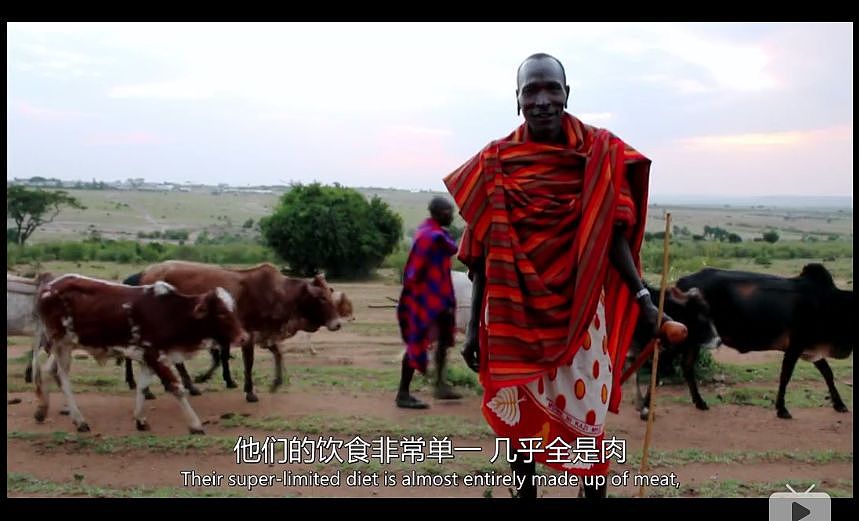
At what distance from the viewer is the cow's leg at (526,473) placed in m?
3.58

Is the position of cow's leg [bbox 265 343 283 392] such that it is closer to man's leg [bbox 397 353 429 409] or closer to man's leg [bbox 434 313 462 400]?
man's leg [bbox 397 353 429 409]

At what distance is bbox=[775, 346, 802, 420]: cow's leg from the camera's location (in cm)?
680

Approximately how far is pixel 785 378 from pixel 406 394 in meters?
3.41

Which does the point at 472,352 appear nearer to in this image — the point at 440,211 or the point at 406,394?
the point at 440,211

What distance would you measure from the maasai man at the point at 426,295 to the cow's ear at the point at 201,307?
5.73 ft

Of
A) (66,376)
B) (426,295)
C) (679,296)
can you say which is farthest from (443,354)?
(66,376)

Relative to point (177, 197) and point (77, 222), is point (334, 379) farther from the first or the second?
point (177, 197)

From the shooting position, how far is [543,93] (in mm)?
3289

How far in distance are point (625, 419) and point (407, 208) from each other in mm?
47053

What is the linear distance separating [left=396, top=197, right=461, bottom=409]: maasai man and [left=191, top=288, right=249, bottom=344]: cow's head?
1521mm
